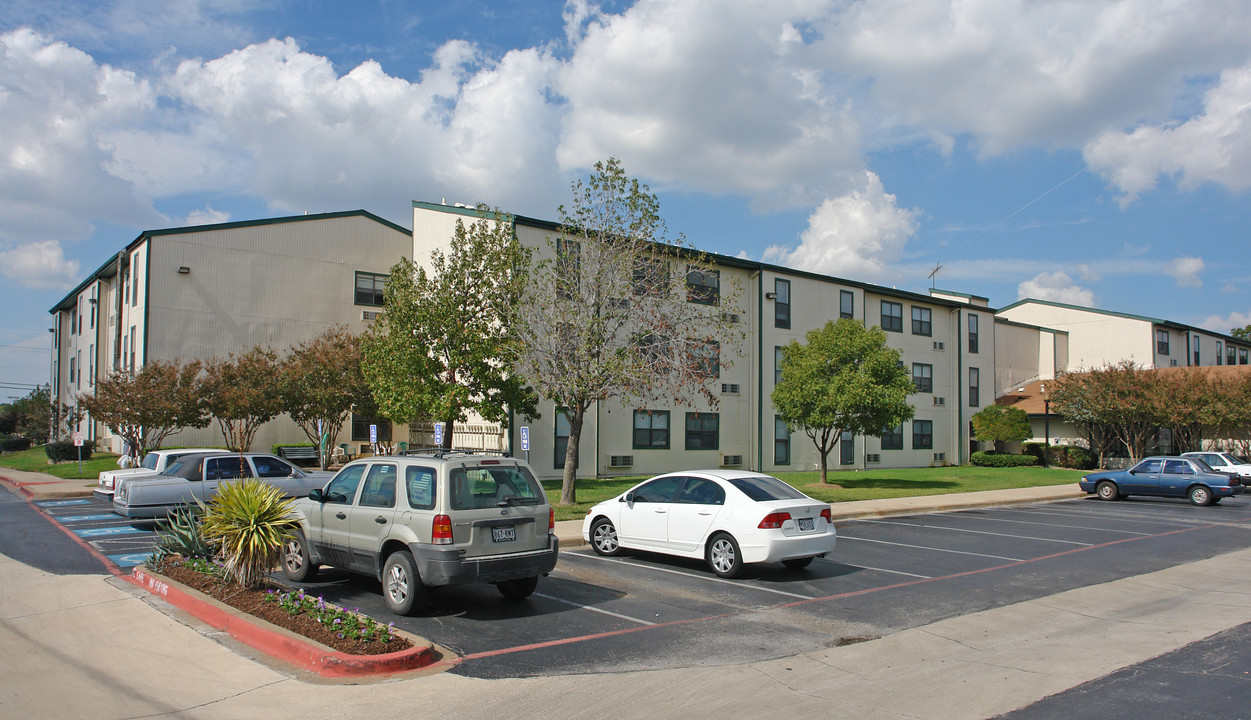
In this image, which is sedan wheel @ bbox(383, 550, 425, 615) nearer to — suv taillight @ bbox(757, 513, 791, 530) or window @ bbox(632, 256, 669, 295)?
suv taillight @ bbox(757, 513, 791, 530)

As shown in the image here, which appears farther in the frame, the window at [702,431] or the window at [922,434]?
the window at [922,434]

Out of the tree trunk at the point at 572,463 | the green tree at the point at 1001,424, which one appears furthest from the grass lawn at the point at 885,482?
the green tree at the point at 1001,424

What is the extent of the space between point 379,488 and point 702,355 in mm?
12367

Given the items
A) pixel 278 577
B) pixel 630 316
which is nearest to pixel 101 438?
pixel 630 316

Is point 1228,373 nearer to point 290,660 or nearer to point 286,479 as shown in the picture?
point 286,479

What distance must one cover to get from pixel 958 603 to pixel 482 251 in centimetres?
1540

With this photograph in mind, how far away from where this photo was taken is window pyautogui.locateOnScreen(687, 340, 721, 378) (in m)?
20.1

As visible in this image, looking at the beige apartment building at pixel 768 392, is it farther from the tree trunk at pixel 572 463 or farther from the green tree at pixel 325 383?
the green tree at pixel 325 383

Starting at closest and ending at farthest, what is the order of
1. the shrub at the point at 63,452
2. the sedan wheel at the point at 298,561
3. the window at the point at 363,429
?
1. the sedan wheel at the point at 298,561
2. the shrub at the point at 63,452
3. the window at the point at 363,429

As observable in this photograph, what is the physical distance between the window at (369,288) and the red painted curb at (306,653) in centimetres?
3042

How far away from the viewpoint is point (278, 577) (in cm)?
1078

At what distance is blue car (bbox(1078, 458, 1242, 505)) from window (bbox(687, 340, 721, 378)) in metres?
14.6

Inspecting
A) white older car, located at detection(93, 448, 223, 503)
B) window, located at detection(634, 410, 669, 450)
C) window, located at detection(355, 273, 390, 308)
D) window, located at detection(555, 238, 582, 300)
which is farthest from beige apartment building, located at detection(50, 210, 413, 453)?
window, located at detection(555, 238, 582, 300)

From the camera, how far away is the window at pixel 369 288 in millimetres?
37375
